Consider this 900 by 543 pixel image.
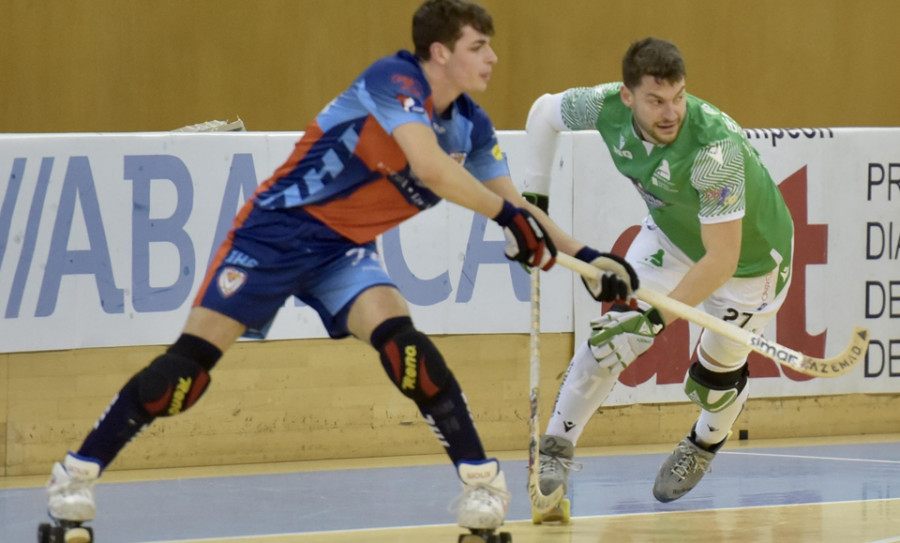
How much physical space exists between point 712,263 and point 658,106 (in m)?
0.60

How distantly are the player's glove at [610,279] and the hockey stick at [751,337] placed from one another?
1.4 inches

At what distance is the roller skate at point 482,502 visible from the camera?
4.48m

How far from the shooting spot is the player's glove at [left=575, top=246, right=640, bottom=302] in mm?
4891

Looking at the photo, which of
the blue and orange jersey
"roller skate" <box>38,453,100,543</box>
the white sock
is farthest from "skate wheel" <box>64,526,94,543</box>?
the white sock

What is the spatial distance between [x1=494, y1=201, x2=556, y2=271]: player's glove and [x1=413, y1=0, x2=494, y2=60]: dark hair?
0.55m

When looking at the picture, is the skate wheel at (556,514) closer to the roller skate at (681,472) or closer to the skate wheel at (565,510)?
the skate wheel at (565,510)

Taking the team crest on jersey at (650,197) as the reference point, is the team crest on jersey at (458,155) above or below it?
above

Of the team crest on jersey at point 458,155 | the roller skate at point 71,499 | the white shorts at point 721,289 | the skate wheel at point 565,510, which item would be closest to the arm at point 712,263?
the white shorts at point 721,289

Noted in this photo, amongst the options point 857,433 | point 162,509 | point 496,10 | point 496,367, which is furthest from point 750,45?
point 162,509

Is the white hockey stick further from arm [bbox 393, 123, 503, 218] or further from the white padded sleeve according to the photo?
arm [bbox 393, 123, 503, 218]

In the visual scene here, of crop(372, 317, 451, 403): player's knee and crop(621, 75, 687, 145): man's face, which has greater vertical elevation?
crop(621, 75, 687, 145): man's face

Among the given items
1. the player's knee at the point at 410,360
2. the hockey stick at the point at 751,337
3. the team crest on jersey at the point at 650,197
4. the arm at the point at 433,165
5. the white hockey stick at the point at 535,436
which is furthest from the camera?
the team crest on jersey at the point at 650,197

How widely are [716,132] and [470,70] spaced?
51.4 inches

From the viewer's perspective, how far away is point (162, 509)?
582 cm
